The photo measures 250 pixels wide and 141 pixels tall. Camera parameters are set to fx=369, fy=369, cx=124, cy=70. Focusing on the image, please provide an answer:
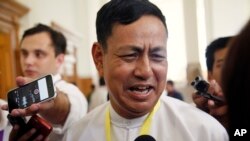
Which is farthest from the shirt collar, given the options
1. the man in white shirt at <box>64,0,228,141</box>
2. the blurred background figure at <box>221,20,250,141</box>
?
the blurred background figure at <box>221,20,250,141</box>

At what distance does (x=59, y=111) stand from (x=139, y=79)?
43 centimetres

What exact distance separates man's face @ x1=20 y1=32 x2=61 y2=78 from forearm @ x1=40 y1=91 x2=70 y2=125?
1.22ft

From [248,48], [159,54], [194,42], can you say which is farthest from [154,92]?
[194,42]

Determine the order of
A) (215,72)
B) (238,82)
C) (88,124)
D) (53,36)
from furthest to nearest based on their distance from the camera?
(53,36)
(215,72)
(88,124)
(238,82)

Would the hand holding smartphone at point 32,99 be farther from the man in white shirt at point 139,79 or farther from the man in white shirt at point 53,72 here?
the man in white shirt at point 139,79

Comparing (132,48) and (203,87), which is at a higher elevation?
(132,48)

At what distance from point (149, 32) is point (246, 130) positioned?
1.50 ft

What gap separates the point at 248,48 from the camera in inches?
31.8

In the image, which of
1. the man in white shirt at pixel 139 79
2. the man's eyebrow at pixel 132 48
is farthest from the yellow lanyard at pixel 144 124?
the man's eyebrow at pixel 132 48

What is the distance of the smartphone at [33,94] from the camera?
1192 mm

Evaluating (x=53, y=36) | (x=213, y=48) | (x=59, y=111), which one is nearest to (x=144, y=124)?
(x=59, y=111)

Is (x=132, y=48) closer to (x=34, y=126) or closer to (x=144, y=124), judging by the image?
(x=144, y=124)

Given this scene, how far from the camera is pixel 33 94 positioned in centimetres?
120

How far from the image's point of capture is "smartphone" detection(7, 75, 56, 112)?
1192 mm
